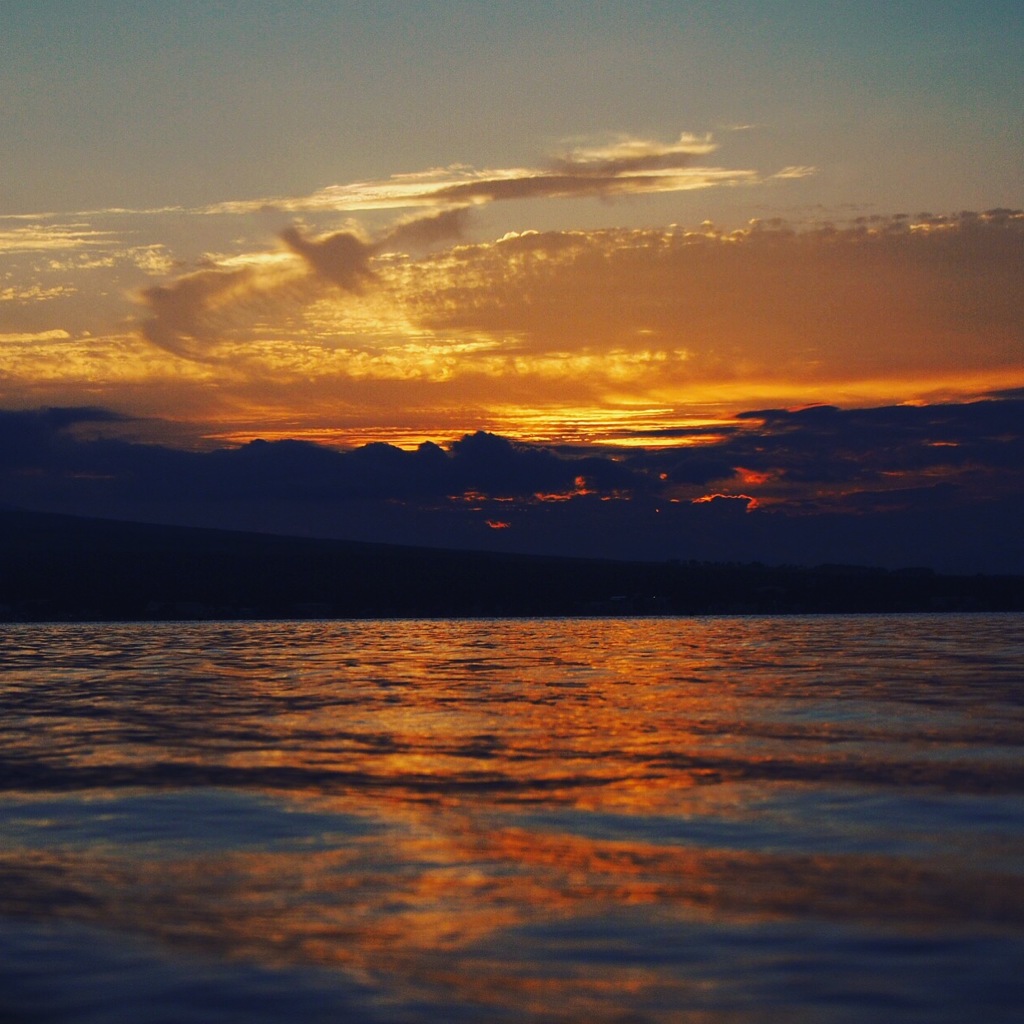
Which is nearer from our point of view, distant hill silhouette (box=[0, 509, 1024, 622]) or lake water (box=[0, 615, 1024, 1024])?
lake water (box=[0, 615, 1024, 1024])

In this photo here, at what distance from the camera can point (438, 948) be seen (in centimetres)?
977

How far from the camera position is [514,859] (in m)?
12.3

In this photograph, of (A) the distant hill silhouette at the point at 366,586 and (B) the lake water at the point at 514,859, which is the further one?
(A) the distant hill silhouette at the point at 366,586

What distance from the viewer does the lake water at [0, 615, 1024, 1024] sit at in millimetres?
8852

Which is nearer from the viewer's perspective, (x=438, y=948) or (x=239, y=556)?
(x=438, y=948)

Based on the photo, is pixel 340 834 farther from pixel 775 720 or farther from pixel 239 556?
pixel 239 556

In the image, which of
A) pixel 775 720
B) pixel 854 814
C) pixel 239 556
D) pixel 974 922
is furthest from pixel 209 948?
pixel 239 556

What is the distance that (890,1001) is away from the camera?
28.0 ft

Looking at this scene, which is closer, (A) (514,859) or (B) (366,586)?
(A) (514,859)

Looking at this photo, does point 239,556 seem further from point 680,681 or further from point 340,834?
point 340,834

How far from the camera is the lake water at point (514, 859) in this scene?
348 inches

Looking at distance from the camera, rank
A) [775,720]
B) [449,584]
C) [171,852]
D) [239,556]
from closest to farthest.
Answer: [171,852] < [775,720] < [449,584] < [239,556]

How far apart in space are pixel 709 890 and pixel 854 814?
147 inches

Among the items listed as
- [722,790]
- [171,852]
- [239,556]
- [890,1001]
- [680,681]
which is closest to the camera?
[890,1001]
